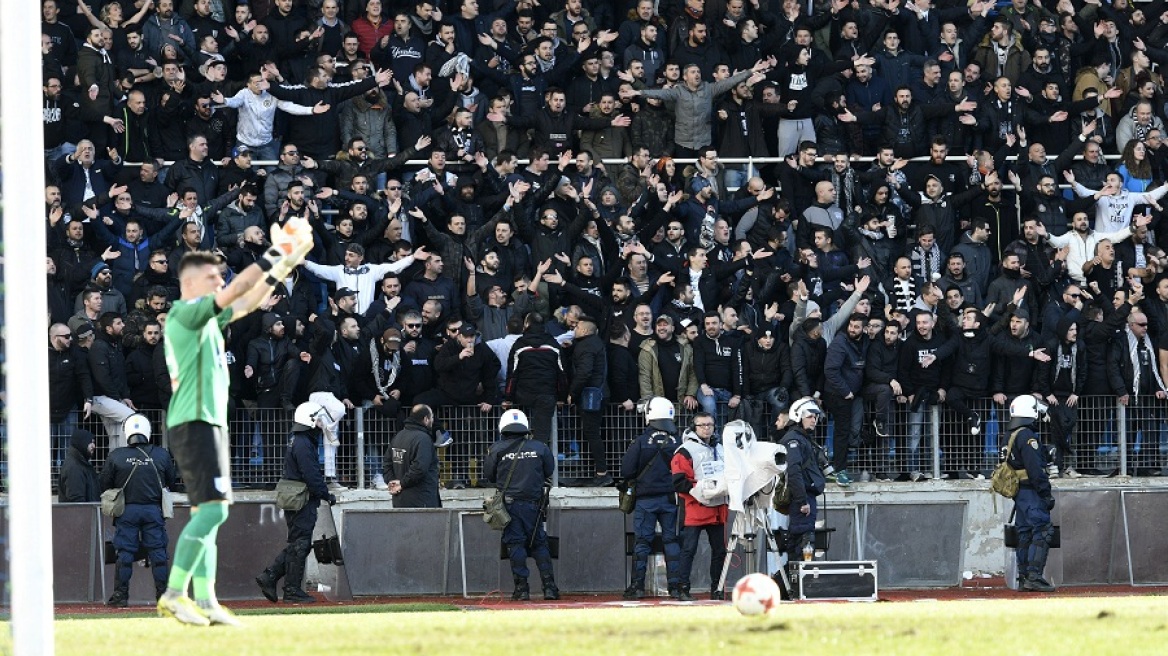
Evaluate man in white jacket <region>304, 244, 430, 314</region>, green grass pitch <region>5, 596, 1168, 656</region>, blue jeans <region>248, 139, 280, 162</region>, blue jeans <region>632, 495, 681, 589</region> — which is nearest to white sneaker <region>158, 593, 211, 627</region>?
green grass pitch <region>5, 596, 1168, 656</region>

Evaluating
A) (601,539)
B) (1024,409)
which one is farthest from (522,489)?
(1024,409)

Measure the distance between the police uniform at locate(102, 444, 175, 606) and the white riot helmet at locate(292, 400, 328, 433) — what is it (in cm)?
166

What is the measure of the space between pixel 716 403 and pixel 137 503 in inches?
284

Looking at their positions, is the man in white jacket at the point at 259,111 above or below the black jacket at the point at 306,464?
above

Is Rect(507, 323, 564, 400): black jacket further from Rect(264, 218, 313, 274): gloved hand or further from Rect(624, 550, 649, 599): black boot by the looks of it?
Rect(264, 218, 313, 274): gloved hand

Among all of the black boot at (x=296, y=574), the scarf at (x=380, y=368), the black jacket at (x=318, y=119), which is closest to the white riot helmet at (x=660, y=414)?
the scarf at (x=380, y=368)

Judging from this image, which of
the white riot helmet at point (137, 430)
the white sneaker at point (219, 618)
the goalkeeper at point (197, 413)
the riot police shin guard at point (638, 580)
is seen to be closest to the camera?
the goalkeeper at point (197, 413)

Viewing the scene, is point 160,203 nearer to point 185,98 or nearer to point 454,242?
point 185,98

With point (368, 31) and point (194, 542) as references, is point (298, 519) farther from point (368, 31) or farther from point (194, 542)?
point (194, 542)

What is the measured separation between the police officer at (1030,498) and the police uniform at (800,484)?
8.28 feet

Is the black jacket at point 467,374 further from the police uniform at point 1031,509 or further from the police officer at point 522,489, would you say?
the police uniform at point 1031,509

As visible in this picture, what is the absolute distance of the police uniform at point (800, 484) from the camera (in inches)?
838

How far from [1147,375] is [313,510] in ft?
36.0

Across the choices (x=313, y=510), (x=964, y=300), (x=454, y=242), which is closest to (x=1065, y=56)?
(x=964, y=300)
